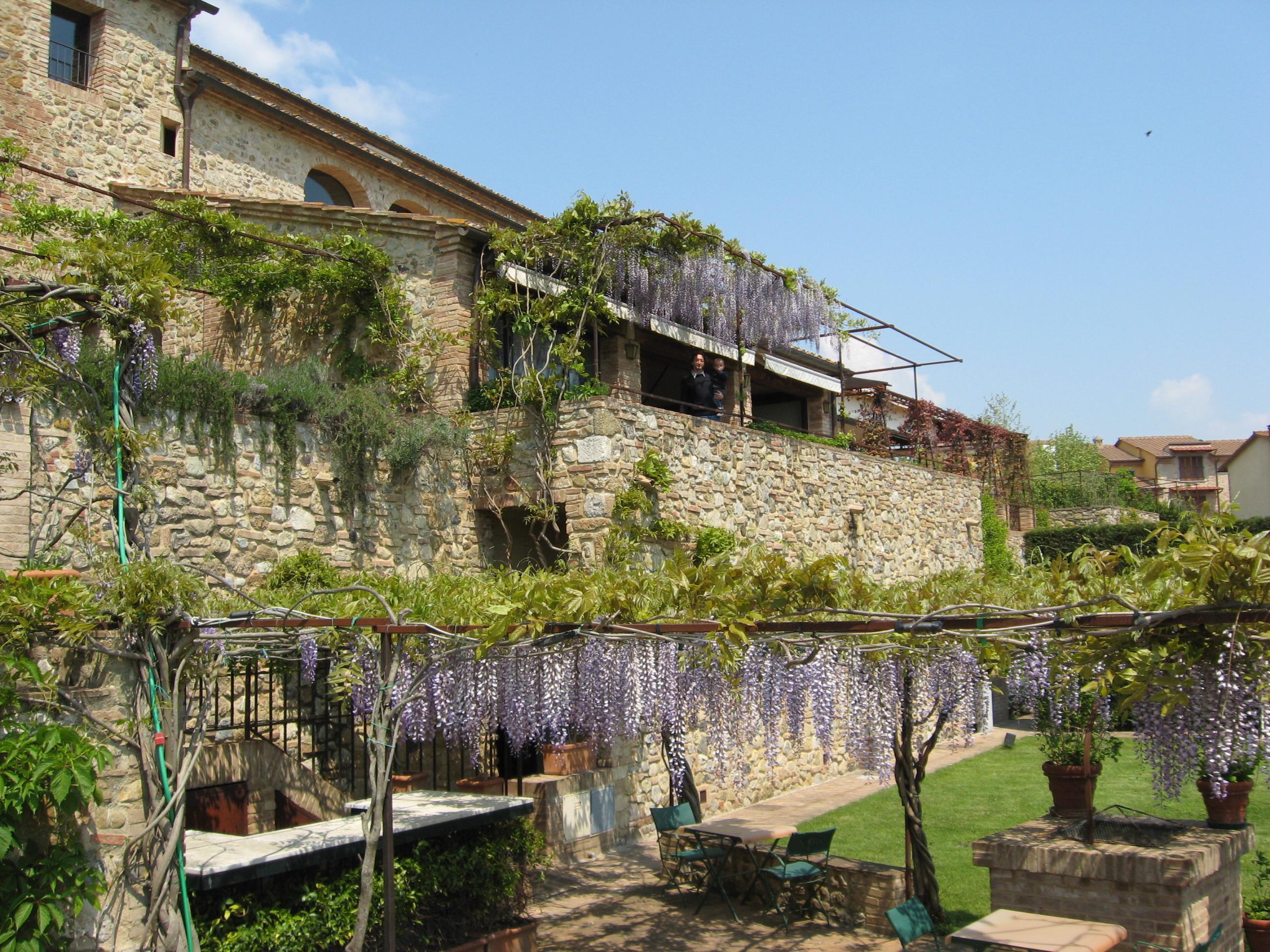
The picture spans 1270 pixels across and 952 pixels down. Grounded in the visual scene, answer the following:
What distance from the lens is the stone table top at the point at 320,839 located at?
4.66 metres

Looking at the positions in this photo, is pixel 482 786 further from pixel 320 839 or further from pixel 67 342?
pixel 67 342

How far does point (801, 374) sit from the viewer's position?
1497 centimetres

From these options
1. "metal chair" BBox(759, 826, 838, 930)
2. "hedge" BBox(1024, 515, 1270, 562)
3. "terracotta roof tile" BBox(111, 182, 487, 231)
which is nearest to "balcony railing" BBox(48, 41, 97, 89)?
"terracotta roof tile" BBox(111, 182, 487, 231)

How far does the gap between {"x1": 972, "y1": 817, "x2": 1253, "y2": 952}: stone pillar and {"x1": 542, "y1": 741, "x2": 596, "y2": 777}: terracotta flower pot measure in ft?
12.4

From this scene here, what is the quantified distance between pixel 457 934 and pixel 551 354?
20.3ft

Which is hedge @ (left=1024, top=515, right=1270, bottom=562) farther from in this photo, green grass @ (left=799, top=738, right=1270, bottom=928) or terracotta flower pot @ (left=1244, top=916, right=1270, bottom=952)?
terracotta flower pot @ (left=1244, top=916, right=1270, bottom=952)

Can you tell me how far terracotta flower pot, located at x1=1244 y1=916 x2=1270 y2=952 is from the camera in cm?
579

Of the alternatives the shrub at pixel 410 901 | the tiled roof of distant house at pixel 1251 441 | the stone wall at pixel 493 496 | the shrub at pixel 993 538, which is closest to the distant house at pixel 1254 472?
the tiled roof of distant house at pixel 1251 441

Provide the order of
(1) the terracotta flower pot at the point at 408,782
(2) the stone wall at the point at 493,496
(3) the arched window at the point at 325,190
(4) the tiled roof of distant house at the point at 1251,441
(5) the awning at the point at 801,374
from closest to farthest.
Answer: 1. (1) the terracotta flower pot at the point at 408,782
2. (2) the stone wall at the point at 493,496
3. (5) the awning at the point at 801,374
4. (3) the arched window at the point at 325,190
5. (4) the tiled roof of distant house at the point at 1251,441

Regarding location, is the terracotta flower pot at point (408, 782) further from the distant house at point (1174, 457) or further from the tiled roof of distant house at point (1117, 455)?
the tiled roof of distant house at point (1117, 455)

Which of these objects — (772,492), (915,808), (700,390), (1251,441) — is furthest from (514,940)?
(1251,441)

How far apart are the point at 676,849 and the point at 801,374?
8472mm

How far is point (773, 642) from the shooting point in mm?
5363

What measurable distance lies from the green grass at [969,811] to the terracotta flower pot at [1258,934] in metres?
1.59
